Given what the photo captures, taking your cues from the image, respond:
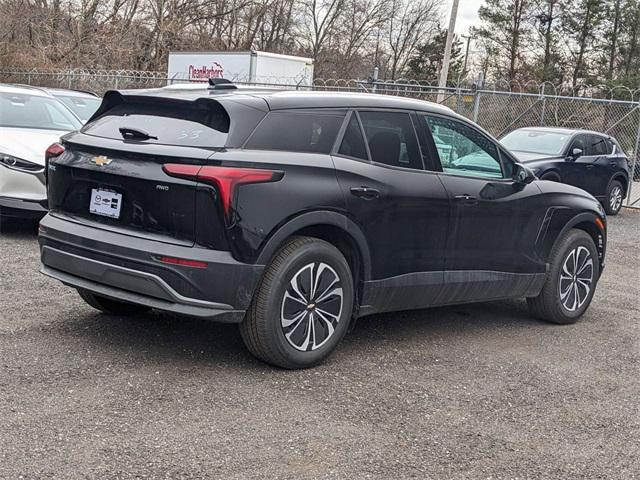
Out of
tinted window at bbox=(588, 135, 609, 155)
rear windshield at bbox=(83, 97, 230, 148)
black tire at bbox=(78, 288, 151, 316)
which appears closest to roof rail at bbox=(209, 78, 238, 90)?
rear windshield at bbox=(83, 97, 230, 148)

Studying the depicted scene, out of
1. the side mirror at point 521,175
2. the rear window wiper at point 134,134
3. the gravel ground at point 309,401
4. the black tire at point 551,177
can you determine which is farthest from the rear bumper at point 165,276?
the black tire at point 551,177

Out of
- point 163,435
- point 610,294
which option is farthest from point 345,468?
point 610,294

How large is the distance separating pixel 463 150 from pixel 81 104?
742 cm

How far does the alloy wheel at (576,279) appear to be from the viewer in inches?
267

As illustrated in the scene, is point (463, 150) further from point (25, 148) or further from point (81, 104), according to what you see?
point (81, 104)

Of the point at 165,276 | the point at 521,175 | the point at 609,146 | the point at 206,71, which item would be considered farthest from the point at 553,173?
the point at 206,71

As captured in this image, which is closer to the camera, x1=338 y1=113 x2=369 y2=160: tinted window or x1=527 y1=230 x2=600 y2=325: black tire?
x1=338 y1=113 x2=369 y2=160: tinted window

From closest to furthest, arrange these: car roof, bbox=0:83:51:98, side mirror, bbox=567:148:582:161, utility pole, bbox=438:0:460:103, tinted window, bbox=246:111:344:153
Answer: tinted window, bbox=246:111:344:153, car roof, bbox=0:83:51:98, side mirror, bbox=567:148:582:161, utility pole, bbox=438:0:460:103

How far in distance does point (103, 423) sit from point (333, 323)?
1.62 m

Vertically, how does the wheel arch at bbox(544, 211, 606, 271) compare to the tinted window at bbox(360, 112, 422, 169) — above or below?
below

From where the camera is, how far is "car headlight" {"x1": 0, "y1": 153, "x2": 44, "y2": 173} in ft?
27.6

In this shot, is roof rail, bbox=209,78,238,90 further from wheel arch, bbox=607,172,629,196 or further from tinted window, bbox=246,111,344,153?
wheel arch, bbox=607,172,629,196

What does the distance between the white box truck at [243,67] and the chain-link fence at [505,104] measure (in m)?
0.36

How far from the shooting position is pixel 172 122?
4.94 meters
